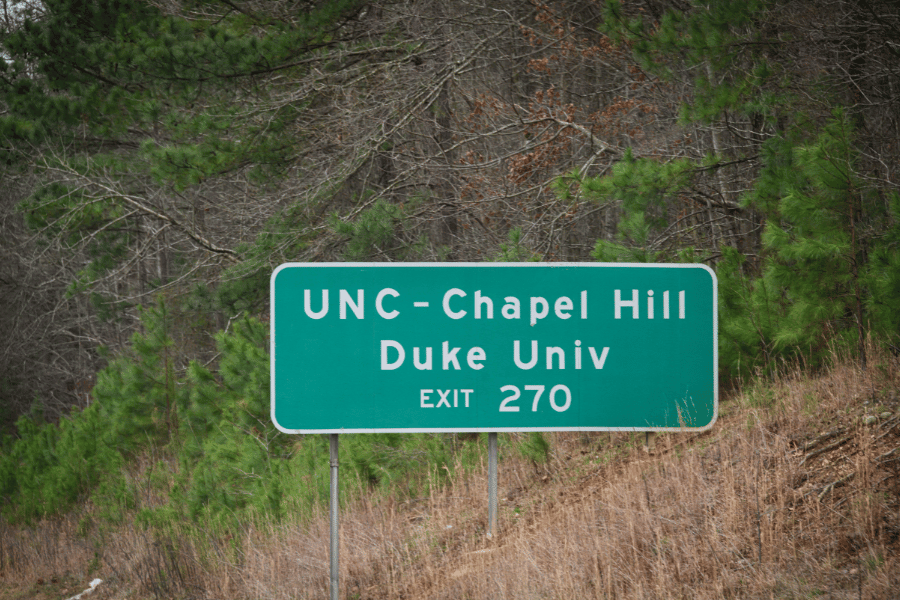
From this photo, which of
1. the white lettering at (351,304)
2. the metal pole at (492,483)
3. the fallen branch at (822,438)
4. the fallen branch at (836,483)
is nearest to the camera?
the fallen branch at (836,483)

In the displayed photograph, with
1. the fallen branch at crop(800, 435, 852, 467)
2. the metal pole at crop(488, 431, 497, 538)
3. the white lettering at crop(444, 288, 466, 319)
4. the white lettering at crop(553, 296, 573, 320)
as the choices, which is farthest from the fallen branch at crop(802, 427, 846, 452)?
the white lettering at crop(444, 288, 466, 319)

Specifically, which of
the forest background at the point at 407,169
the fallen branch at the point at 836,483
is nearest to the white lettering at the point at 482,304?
the fallen branch at the point at 836,483

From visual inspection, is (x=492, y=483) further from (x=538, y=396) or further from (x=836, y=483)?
(x=836, y=483)

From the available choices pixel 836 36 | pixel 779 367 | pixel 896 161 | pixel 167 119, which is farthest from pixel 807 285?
pixel 167 119

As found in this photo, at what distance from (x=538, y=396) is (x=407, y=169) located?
24.9ft

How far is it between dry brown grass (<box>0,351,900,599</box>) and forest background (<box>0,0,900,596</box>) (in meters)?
0.63

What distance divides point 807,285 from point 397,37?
7615mm

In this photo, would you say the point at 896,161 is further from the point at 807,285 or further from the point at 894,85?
the point at 807,285

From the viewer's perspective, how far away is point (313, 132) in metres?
11.2

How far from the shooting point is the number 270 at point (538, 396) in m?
3.87

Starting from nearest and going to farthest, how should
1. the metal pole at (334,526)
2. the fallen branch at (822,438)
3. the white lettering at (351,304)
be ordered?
the metal pole at (334,526) < the white lettering at (351,304) < the fallen branch at (822,438)

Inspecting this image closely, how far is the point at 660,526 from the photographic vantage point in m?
3.67

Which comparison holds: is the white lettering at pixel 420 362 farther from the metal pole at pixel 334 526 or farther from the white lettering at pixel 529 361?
the metal pole at pixel 334 526

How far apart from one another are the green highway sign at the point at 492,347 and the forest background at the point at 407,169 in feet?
6.43
